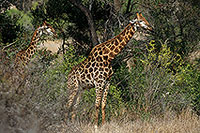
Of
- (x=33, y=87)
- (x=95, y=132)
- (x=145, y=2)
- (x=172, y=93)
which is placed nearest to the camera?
(x=33, y=87)

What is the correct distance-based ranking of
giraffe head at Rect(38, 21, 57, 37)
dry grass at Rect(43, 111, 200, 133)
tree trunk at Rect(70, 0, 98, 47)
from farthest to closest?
1. tree trunk at Rect(70, 0, 98, 47)
2. giraffe head at Rect(38, 21, 57, 37)
3. dry grass at Rect(43, 111, 200, 133)

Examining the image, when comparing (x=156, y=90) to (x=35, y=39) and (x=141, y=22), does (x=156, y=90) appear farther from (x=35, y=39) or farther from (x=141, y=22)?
(x=35, y=39)

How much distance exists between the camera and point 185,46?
1193 cm

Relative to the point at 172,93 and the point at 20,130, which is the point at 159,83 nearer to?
the point at 172,93

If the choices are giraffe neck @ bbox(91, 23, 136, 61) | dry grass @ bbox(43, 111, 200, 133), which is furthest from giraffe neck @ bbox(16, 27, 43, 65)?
dry grass @ bbox(43, 111, 200, 133)

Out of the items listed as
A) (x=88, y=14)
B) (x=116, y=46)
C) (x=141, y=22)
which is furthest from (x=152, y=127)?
(x=88, y=14)

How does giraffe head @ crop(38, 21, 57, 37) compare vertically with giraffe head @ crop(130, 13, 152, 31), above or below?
above

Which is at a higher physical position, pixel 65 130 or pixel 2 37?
pixel 2 37

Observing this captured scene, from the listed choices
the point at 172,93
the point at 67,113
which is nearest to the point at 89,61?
the point at 67,113

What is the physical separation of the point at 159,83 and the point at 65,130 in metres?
3.79

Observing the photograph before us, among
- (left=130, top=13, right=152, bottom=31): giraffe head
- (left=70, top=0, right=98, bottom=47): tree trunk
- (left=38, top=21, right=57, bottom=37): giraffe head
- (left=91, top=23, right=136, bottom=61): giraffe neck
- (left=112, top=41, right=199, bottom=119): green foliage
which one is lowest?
(left=112, top=41, right=199, bottom=119): green foliage

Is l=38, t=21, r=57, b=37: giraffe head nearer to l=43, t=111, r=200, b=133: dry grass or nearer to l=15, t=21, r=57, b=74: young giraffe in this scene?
l=15, t=21, r=57, b=74: young giraffe

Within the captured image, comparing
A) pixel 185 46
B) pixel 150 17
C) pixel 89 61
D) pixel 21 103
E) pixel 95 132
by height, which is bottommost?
pixel 95 132

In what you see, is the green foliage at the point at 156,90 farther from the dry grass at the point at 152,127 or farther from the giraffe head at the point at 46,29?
the giraffe head at the point at 46,29
